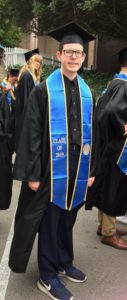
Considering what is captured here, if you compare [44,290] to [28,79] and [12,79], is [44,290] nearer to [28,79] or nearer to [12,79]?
[28,79]

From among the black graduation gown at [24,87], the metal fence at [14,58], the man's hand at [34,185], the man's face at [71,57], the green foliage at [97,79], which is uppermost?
the man's face at [71,57]

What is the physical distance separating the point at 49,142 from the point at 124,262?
1.52 metres

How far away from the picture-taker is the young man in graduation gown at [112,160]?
3709 mm

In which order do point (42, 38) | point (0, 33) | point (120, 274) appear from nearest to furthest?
point (120, 274)
point (0, 33)
point (42, 38)

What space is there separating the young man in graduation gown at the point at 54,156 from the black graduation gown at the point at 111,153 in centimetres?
57

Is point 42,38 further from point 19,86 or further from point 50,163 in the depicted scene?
point 50,163

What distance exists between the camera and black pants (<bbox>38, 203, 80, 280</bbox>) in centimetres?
310

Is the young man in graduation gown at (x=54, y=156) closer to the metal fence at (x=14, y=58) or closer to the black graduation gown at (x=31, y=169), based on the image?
the black graduation gown at (x=31, y=169)

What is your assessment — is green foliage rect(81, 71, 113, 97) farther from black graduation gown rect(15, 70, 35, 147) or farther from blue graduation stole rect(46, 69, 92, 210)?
blue graduation stole rect(46, 69, 92, 210)

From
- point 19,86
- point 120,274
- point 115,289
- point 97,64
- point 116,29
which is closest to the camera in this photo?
point 115,289

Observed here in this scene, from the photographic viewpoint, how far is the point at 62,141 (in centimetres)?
297

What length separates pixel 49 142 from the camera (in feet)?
9.68

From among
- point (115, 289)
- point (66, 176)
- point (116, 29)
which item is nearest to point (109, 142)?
point (66, 176)

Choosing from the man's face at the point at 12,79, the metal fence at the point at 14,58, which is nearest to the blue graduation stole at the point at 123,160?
the man's face at the point at 12,79
